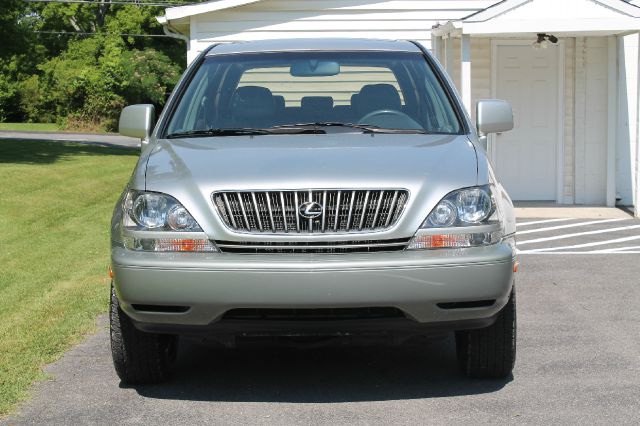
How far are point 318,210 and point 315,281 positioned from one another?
1.15 feet

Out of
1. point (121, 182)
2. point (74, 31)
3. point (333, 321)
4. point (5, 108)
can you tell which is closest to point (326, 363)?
point (333, 321)

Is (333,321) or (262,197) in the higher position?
(262,197)

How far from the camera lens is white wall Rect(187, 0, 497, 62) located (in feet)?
57.3

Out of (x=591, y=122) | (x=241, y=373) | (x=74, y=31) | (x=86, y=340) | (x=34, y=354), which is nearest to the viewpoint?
(x=241, y=373)

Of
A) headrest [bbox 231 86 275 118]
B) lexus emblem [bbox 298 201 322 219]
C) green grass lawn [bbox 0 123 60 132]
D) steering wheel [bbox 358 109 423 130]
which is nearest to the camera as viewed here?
lexus emblem [bbox 298 201 322 219]

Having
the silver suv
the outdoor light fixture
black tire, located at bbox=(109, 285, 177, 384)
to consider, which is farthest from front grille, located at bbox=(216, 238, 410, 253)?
the outdoor light fixture

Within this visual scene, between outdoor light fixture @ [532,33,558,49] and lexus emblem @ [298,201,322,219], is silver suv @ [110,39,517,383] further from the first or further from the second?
outdoor light fixture @ [532,33,558,49]

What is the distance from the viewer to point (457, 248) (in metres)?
5.54

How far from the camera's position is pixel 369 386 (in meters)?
6.20

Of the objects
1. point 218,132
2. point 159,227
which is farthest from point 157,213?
point 218,132

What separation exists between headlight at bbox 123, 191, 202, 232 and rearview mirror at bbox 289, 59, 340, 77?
1.73m

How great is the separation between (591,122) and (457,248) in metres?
12.5

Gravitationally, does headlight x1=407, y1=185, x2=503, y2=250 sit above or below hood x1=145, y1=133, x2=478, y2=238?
below

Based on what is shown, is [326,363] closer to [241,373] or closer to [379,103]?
[241,373]
